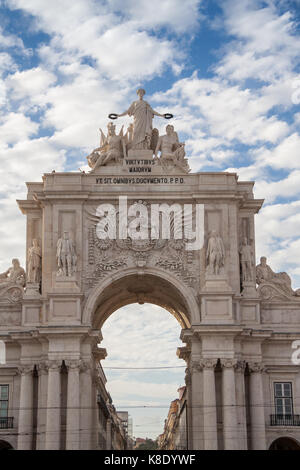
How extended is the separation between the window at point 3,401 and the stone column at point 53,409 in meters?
3.18

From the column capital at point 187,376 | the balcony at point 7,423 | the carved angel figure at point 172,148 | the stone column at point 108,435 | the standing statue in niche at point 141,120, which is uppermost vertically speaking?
the standing statue in niche at point 141,120

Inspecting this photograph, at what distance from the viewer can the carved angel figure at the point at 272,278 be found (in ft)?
150

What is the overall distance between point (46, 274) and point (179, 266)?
6642 mm

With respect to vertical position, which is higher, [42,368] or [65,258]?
[65,258]

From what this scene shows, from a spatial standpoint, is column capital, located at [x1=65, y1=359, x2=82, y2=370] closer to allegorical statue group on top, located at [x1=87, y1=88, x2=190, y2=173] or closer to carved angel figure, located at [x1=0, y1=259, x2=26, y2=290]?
carved angel figure, located at [x1=0, y1=259, x2=26, y2=290]

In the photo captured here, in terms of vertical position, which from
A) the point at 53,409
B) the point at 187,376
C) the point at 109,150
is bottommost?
the point at 53,409

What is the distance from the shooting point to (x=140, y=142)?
4697 centimetres

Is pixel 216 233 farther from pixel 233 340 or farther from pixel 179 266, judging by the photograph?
pixel 233 340

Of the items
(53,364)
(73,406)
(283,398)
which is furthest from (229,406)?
(53,364)

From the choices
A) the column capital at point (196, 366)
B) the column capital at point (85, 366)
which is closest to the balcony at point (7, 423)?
the column capital at point (85, 366)

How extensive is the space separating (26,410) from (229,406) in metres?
9.68

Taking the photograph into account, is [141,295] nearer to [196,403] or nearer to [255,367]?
[196,403]

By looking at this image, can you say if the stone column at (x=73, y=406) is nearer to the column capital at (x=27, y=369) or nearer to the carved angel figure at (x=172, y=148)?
the column capital at (x=27, y=369)

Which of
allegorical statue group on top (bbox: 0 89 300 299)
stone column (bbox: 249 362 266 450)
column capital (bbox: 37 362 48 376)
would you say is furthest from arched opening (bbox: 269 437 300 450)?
column capital (bbox: 37 362 48 376)
